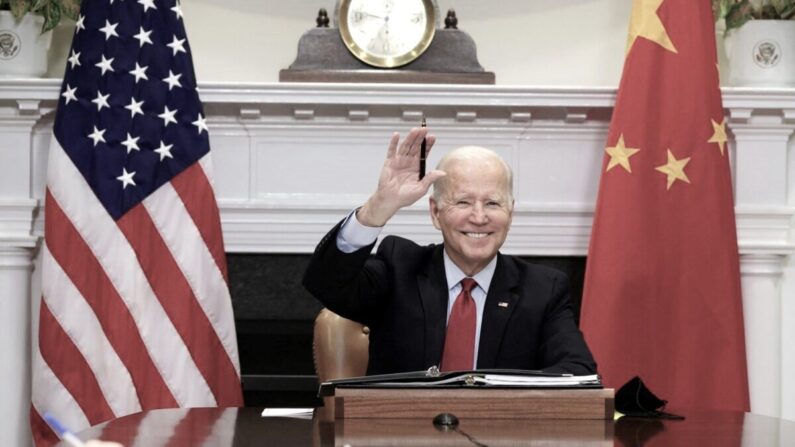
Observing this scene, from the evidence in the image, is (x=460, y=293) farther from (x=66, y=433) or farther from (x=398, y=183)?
(x=66, y=433)

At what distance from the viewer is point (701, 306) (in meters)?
3.88

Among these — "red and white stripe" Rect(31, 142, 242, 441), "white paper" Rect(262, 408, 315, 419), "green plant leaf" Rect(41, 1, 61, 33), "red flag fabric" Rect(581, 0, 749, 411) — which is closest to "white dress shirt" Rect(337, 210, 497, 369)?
"white paper" Rect(262, 408, 315, 419)

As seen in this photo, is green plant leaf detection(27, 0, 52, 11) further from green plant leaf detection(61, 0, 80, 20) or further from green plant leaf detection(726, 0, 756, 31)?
green plant leaf detection(726, 0, 756, 31)

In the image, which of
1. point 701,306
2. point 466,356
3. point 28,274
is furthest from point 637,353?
point 28,274

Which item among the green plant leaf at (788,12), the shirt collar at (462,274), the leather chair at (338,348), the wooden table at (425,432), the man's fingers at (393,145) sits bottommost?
the wooden table at (425,432)

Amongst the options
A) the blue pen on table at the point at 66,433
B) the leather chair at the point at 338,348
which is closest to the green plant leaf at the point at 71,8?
the leather chair at the point at 338,348

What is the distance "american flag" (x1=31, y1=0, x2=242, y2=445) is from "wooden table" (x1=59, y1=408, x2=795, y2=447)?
1.53 m

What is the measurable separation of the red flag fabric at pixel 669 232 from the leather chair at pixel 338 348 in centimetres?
115

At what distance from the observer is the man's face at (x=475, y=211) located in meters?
2.86

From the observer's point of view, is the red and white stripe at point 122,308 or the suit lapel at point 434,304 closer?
the suit lapel at point 434,304

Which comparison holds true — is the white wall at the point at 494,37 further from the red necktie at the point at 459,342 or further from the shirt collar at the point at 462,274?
the red necktie at the point at 459,342

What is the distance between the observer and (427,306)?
9.34 feet

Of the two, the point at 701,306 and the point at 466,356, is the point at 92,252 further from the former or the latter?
the point at 701,306

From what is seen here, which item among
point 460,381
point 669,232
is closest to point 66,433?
point 460,381
